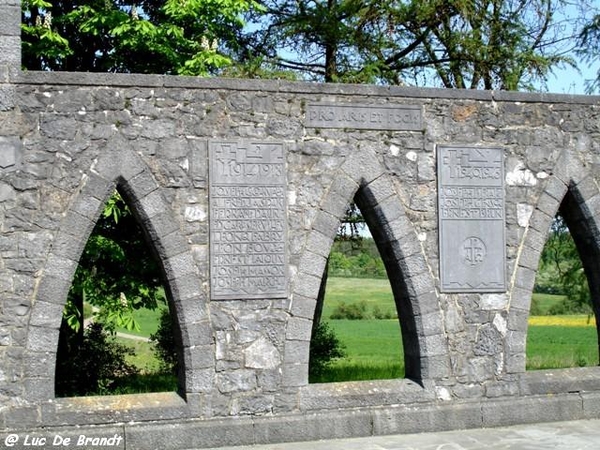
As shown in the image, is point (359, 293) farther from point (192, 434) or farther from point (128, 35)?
point (192, 434)

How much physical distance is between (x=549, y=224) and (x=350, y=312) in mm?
18161

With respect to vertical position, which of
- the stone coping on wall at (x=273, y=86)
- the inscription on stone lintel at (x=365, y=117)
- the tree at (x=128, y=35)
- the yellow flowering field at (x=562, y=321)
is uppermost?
the tree at (x=128, y=35)

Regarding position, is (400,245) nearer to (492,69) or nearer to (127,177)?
(127,177)

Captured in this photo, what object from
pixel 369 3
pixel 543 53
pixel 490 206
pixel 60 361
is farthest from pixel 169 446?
pixel 543 53

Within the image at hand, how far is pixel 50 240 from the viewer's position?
7871 millimetres

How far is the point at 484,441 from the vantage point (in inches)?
321

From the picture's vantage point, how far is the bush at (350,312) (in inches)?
1061

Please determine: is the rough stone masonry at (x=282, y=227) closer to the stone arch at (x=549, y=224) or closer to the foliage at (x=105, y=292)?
the stone arch at (x=549, y=224)

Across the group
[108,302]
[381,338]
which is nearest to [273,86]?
[108,302]

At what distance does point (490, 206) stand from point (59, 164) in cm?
390

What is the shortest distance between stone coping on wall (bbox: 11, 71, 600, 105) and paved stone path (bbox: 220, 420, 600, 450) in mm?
3040

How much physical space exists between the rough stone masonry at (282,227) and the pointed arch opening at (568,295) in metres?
0.10

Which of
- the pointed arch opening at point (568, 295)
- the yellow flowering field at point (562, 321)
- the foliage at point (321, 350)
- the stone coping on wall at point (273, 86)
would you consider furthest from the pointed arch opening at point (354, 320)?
the yellow flowering field at point (562, 321)

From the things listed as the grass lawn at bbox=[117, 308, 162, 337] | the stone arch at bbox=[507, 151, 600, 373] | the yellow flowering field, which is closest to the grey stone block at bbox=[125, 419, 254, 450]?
the stone arch at bbox=[507, 151, 600, 373]
